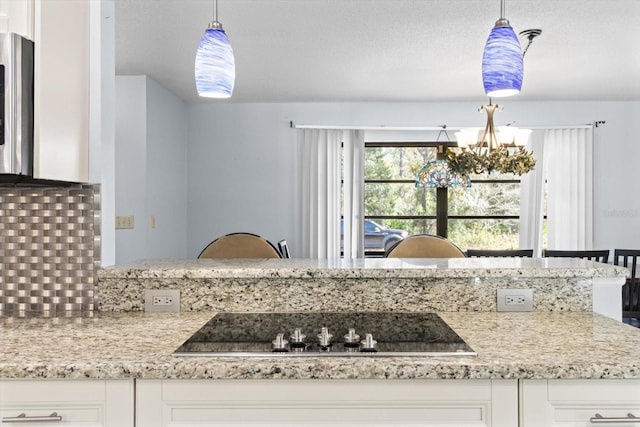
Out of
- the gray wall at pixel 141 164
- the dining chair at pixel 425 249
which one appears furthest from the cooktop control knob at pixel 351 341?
the gray wall at pixel 141 164

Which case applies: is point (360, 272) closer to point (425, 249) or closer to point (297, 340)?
point (297, 340)

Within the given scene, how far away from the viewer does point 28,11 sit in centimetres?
132

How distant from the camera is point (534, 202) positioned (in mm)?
5574

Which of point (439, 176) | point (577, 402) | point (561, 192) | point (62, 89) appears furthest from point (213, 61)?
point (561, 192)

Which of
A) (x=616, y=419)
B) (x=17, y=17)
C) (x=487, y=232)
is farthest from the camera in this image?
(x=487, y=232)

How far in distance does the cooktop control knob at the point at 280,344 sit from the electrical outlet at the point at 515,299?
0.75 metres

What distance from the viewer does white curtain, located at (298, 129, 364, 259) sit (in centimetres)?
553

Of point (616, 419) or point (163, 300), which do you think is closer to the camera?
point (616, 419)

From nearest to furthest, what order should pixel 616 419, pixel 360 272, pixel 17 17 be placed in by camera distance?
pixel 616 419 < pixel 17 17 < pixel 360 272

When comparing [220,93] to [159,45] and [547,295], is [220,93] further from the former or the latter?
[159,45]

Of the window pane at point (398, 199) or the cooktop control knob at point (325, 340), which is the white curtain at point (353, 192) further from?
the cooktop control knob at point (325, 340)

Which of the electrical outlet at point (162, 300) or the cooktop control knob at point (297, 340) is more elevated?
the electrical outlet at point (162, 300)

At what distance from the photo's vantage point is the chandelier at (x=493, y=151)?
144 inches

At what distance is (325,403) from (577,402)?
0.53m
